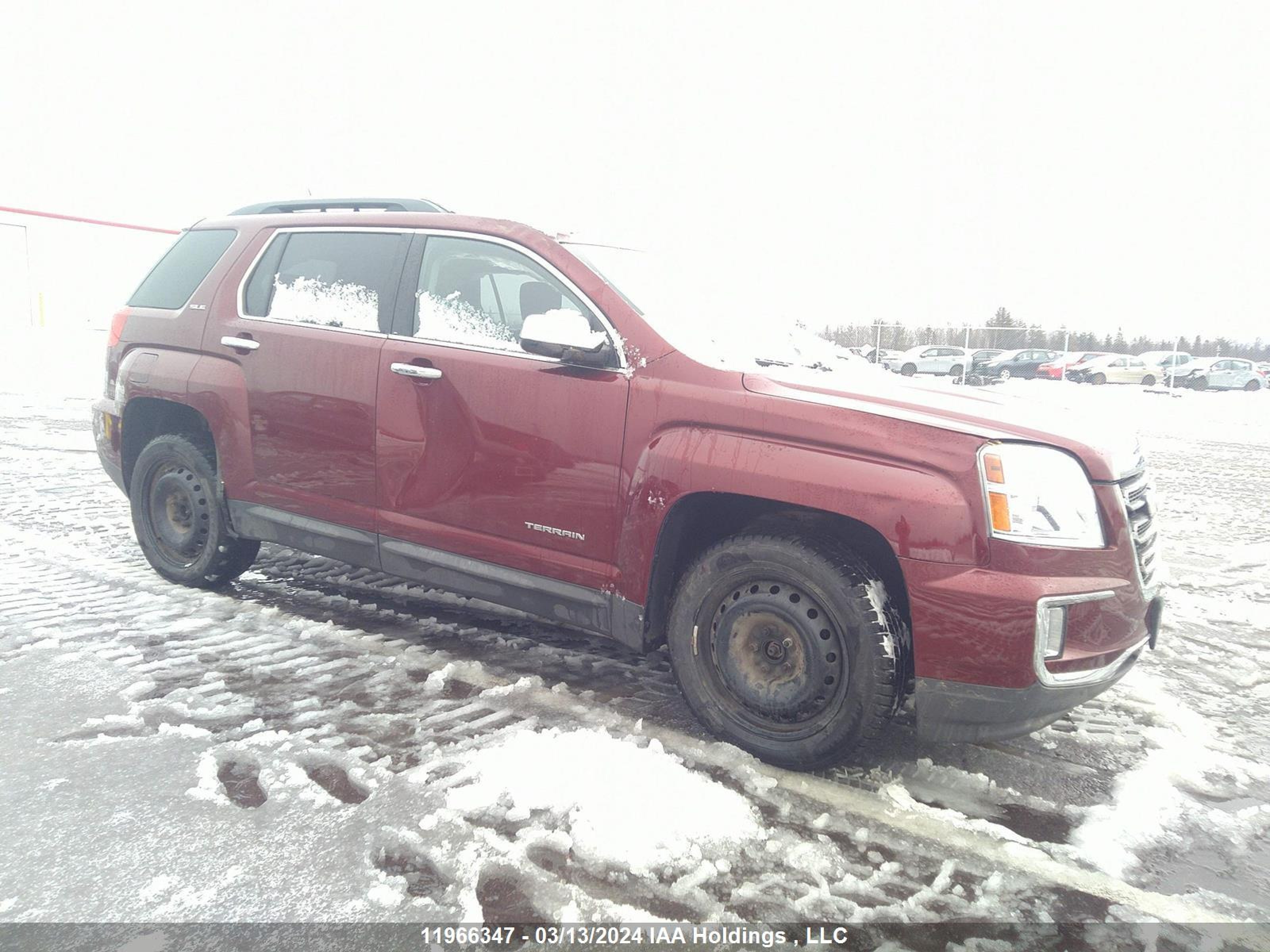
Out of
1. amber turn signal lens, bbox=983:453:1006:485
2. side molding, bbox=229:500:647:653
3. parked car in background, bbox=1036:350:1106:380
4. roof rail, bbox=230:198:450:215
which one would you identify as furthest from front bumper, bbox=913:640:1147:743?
parked car in background, bbox=1036:350:1106:380

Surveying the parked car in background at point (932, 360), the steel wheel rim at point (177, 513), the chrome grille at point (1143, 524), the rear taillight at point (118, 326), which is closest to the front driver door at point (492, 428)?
the steel wheel rim at point (177, 513)

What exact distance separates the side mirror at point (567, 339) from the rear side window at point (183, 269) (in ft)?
7.61

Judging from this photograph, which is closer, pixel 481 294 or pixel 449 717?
pixel 449 717

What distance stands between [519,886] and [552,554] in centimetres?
134

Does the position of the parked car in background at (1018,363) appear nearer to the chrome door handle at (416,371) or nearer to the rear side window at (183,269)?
the rear side window at (183,269)

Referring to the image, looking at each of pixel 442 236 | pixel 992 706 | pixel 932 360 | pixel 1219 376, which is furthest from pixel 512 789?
pixel 1219 376

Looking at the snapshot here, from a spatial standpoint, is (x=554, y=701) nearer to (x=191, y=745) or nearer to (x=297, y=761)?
(x=297, y=761)

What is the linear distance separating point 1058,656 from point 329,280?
11.2ft

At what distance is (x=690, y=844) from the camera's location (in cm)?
257

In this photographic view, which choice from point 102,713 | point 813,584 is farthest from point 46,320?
point 813,584

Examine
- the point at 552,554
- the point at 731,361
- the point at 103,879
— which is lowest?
the point at 103,879

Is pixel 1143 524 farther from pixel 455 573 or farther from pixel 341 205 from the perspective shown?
pixel 341 205

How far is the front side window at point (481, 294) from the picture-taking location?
11.8 ft

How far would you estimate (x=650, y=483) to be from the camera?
126 inches
